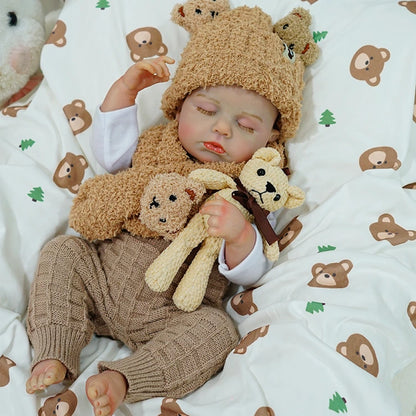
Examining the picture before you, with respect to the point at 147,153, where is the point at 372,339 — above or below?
below

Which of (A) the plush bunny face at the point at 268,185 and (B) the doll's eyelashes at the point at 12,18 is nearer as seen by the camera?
(A) the plush bunny face at the point at 268,185

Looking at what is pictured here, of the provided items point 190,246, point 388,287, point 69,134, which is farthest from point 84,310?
point 388,287

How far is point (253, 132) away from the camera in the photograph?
106cm

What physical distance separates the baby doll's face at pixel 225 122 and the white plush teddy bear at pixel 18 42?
51 centimetres

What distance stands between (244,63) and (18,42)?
0.63 m

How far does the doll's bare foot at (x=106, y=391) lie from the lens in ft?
2.57

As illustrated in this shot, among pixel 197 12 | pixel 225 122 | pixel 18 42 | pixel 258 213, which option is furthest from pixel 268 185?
pixel 18 42

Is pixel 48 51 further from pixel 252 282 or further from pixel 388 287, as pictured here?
pixel 388 287

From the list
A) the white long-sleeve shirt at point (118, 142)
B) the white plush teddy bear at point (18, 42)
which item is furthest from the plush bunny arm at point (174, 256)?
the white plush teddy bear at point (18, 42)

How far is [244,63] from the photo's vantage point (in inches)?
40.0

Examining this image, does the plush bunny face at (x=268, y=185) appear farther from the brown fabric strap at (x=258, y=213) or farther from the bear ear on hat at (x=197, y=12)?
the bear ear on hat at (x=197, y=12)

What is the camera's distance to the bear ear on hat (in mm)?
1132

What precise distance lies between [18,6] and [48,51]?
0.14 meters

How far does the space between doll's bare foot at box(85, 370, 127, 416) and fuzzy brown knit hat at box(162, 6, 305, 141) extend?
60cm
